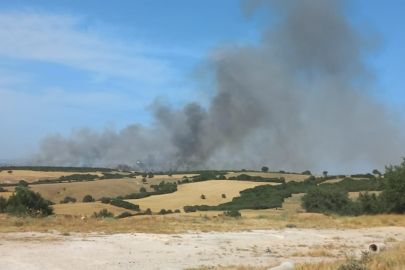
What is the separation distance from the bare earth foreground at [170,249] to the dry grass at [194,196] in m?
37.0

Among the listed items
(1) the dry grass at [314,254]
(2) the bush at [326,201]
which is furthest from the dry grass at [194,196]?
(1) the dry grass at [314,254]

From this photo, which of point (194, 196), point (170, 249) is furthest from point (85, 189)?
point (170, 249)

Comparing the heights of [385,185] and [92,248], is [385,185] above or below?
above

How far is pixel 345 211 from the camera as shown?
144 ft

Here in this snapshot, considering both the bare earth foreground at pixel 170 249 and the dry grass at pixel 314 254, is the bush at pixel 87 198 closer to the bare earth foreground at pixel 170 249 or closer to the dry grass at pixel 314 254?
Result: the bare earth foreground at pixel 170 249

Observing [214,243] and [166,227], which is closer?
[214,243]

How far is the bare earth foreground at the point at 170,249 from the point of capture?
570 inches

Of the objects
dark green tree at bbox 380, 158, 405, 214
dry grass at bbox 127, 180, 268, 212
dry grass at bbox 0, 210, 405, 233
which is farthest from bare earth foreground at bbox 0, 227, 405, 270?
dry grass at bbox 127, 180, 268, 212

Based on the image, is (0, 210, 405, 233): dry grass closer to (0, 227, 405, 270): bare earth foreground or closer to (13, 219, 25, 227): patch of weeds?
(13, 219, 25, 227): patch of weeds

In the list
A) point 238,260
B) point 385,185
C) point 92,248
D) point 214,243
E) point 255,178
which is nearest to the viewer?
point 238,260

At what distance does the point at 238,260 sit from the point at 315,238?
30.3 feet

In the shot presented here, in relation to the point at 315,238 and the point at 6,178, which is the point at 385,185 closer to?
the point at 315,238

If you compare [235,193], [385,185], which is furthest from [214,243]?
[235,193]

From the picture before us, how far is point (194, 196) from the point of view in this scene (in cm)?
7394
